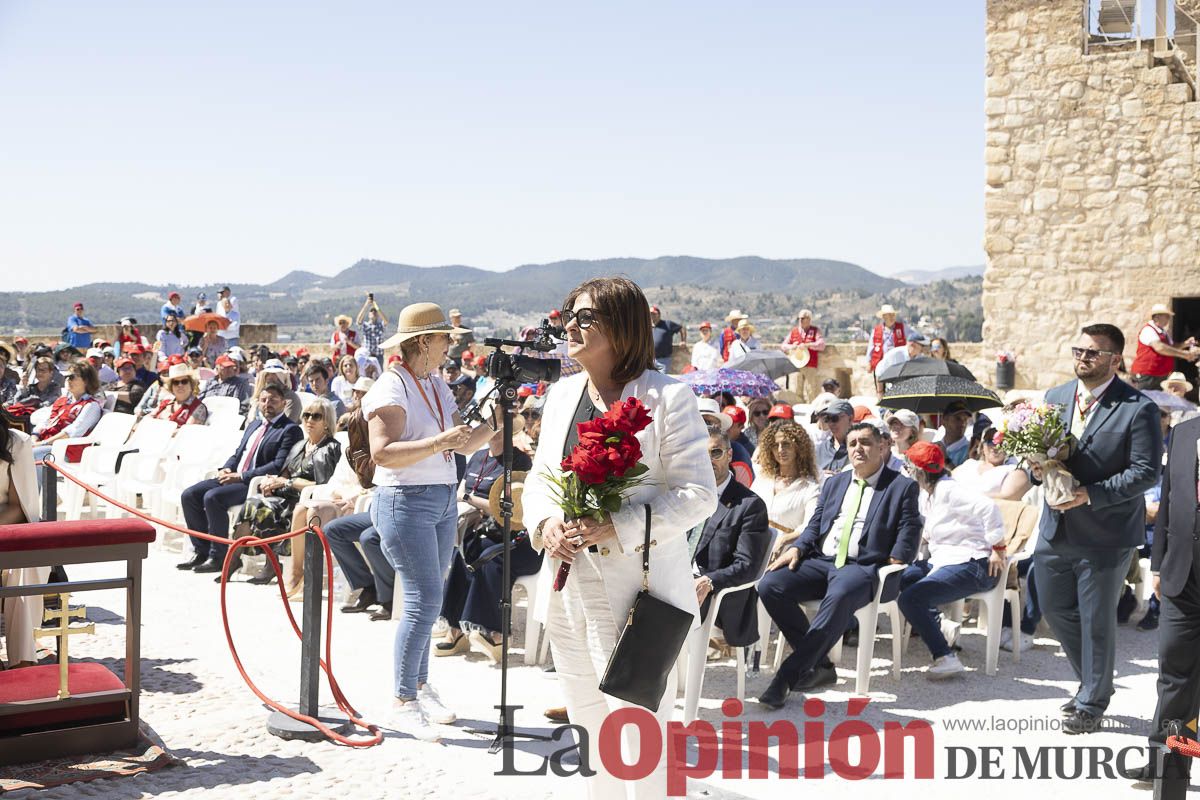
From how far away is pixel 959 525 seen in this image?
6.45 m

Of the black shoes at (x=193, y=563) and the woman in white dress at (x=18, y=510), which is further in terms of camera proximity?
the black shoes at (x=193, y=563)

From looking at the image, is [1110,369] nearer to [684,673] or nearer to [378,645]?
[684,673]

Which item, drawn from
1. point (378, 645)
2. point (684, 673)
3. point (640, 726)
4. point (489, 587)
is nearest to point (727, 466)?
point (684, 673)

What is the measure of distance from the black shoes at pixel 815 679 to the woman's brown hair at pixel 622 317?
2900 millimetres

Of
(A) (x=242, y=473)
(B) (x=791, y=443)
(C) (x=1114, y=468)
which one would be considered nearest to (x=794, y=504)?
(B) (x=791, y=443)

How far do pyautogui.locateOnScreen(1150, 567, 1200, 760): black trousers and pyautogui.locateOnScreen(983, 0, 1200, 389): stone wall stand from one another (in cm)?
1192

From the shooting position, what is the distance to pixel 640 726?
3.32 m

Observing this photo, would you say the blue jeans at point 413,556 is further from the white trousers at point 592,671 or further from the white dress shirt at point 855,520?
the white dress shirt at point 855,520

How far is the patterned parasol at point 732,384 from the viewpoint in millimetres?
9680

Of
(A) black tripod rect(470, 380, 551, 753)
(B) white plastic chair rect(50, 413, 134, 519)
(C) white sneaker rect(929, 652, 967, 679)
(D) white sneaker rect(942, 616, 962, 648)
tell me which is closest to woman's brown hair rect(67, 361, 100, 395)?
(B) white plastic chair rect(50, 413, 134, 519)

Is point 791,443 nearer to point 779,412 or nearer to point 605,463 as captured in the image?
point 779,412

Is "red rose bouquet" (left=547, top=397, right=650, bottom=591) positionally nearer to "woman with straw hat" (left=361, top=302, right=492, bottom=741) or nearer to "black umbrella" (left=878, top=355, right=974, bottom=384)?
"woman with straw hat" (left=361, top=302, right=492, bottom=741)

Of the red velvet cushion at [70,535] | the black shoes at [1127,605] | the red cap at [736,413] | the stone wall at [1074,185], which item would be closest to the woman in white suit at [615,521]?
the red velvet cushion at [70,535]

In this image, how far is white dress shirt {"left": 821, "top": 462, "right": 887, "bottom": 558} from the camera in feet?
20.2
